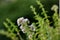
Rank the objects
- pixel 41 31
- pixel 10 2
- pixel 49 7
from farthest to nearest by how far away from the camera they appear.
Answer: pixel 10 2 → pixel 49 7 → pixel 41 31

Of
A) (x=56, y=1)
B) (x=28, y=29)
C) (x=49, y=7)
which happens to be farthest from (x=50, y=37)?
(x=56, y=1)

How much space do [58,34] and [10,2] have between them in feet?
4.26

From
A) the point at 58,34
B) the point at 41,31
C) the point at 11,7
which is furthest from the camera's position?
the point at 11,7

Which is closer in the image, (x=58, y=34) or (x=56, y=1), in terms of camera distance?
(x=58, y=34)

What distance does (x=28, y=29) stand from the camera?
200 cm

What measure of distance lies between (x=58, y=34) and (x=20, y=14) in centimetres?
136

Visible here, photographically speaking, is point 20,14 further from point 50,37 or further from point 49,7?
point 50,37

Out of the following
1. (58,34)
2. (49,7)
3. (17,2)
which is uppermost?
(17,2)

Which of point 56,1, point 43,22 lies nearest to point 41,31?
point 43,22

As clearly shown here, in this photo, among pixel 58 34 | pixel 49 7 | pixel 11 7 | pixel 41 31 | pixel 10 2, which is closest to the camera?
pixel 58 34

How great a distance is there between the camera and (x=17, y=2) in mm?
3088

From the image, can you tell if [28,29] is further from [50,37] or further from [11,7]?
[11,7]

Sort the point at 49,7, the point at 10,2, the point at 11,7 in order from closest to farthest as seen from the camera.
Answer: the point at 49,7, the point at 10,2, the point at 11,7

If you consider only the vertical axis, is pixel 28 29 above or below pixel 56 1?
below
